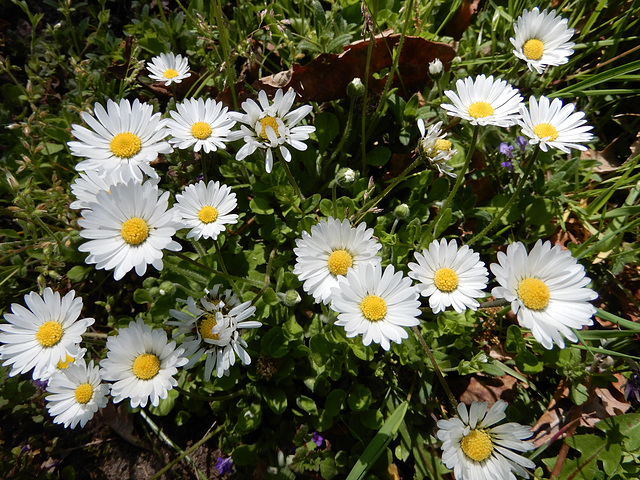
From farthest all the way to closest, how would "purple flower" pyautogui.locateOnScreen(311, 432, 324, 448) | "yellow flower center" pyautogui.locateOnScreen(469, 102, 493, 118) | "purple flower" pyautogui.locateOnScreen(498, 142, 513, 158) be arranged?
1. "purple flower" pyautogui.locateOnScreen(498, 142, 513, 158)
2. "purple flower" pyautogui.locateOnScreen(311, 432, 324, 448)
3. "yellow flower center" pyautogui.locateOnScreen(469, 102, 493, 118)

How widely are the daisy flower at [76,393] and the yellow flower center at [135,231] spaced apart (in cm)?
86

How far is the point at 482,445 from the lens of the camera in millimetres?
2359

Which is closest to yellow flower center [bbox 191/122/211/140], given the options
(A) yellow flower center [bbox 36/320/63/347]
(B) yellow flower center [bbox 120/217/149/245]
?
(B) yellow flower center [bbox 120/217/149/245]

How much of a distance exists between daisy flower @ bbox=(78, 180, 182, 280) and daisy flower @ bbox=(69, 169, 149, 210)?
6.8 inches

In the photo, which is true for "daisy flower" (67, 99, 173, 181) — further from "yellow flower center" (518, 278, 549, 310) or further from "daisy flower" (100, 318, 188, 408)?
"yellow flower center" (518, 278, 549, 310)

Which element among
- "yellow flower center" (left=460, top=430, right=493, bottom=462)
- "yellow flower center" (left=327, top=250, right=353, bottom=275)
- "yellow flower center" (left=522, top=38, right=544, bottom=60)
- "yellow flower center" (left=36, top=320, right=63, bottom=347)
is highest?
"yellow flower center" (left=522, top=38, right=544, bottom=60)

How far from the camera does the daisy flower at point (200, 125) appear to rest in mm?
2611

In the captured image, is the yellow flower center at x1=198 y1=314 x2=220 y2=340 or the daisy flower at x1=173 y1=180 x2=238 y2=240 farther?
the daisy flower at x1=173 y1=180 x2=238 y2=240

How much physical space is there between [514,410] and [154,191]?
251cm

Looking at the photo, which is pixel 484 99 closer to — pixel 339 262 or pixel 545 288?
pixel 545 288

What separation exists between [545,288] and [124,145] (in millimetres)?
2368

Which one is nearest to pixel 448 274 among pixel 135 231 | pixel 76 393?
pixel 135 231

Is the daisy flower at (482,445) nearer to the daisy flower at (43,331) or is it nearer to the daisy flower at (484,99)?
the daisy flower at (484,99)

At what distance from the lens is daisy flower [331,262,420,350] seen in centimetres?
214
